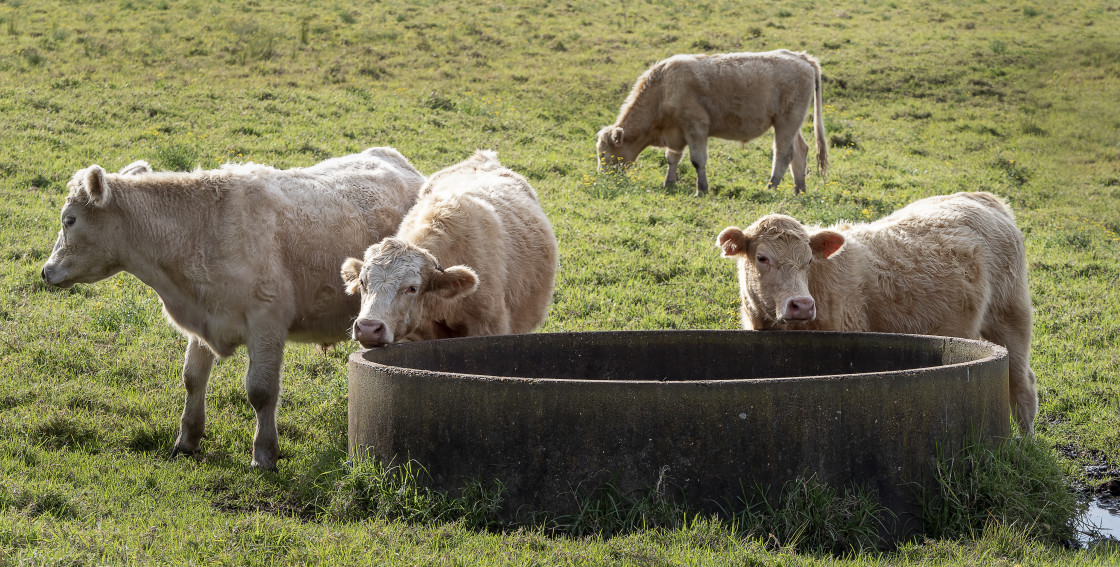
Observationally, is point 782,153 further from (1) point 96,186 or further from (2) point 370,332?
(1) point 96,186

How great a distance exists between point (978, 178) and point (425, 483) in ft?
46.7

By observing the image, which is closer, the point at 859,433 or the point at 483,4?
the point at 859,433

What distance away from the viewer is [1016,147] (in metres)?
19.8

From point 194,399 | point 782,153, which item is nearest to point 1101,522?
point 194,399

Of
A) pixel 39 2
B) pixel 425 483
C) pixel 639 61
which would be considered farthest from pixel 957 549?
pixel 39 2

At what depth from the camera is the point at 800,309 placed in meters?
6.50

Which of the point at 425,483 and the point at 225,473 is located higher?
the point at 425,483

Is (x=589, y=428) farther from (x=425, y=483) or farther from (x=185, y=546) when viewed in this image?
(x=185, y=546)

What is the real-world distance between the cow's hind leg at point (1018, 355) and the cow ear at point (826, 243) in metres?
1.62

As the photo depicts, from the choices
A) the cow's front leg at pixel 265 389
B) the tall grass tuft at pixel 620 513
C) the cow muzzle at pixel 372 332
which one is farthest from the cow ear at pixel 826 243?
the cow's front leg at pixel 265 389

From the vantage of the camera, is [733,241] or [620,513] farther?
[733,241]

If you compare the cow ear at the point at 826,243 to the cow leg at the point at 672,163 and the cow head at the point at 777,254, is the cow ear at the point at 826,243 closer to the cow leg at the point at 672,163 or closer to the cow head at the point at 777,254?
the cow head at the point at 777,254

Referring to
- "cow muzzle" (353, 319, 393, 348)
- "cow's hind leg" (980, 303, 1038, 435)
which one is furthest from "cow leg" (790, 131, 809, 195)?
"cow muzzle" (353, 319, 393, 348)

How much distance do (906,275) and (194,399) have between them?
5.24 metres
